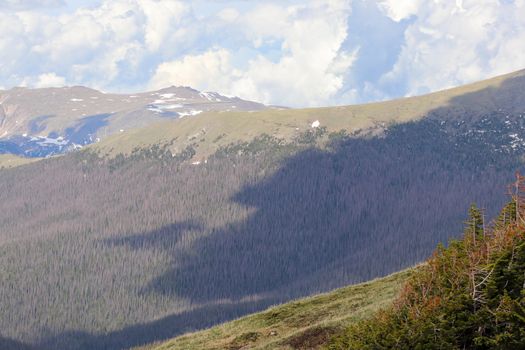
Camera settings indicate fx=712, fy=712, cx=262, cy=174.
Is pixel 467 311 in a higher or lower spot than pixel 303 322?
higher

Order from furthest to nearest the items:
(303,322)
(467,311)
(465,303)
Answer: (303,322) < (465,303) < (467,311)

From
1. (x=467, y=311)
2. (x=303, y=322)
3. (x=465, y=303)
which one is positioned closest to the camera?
(x=467, y=311)

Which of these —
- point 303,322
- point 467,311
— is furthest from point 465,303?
point 303,322

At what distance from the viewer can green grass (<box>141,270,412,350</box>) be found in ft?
188

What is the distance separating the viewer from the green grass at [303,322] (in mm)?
57175

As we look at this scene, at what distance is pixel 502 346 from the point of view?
36781 millimetres

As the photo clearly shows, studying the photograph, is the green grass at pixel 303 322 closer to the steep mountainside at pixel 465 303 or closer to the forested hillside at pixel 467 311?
the steep mountainside at pixel 465 303

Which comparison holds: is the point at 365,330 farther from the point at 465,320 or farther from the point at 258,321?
the point at 258,321

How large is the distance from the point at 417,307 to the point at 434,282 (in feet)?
14.8

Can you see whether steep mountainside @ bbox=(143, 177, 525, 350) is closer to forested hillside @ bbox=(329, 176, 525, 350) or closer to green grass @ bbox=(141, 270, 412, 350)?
forested hillside @ bbox=(329, 176, 525, 350)

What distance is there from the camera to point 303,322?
69.6 meters

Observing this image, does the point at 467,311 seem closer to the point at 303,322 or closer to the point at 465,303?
the point at 465,303

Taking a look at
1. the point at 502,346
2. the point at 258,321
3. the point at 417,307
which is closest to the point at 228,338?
the point at 258,321

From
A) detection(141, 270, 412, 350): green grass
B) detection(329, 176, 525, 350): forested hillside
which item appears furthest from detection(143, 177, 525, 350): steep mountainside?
detection(141, 270, 412, 350): green grass
